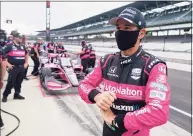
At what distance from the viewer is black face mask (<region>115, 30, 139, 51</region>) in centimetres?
187

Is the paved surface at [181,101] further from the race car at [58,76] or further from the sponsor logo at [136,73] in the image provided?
the sponsor logo at [136,73]

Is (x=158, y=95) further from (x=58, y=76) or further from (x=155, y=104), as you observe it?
(x=58, y=76)

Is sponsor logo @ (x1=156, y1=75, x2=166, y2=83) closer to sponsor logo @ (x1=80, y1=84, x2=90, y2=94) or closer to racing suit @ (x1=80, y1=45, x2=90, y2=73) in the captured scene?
sponsor logo @ (x1=80, y1=84, x2=90, y2=94)

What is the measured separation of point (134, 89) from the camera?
1.85 meters

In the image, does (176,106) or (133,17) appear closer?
(133,17)

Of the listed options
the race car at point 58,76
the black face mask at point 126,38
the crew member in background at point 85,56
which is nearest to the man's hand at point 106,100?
the black face mask at point 126,38

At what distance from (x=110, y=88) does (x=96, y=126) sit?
3.10m

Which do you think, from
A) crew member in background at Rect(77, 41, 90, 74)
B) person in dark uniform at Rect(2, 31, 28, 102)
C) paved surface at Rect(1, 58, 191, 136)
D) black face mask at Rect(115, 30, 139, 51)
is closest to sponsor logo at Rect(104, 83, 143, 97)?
black face mask at Rect(115, 30, 139, 51)

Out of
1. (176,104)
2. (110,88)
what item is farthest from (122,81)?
(176,104)

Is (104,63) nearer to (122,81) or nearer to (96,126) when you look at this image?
(122,81)

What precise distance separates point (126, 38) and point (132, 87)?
35 centimetres

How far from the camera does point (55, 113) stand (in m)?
5.89

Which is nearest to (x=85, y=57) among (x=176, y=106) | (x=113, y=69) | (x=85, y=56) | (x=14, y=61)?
(x=85, y=56)

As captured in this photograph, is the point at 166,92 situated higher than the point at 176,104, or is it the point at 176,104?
the point at 166,92
